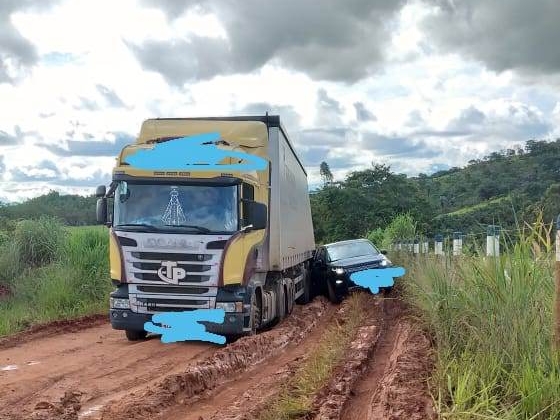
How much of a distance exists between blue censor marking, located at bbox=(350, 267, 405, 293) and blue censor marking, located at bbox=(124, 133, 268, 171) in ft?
23.7

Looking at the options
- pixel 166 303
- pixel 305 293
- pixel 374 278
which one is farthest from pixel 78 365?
pixel 305 293

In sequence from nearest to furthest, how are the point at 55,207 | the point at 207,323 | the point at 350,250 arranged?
the point at 207,323
the point at 350,250
the point at 55,207

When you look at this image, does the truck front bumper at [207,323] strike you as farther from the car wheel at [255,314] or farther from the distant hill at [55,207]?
the distant hill at [55,207]

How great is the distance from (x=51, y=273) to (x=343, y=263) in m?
7.77

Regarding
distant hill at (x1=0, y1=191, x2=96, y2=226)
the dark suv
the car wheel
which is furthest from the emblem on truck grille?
distant hill at (x1=0, y1=191, x2=96, y2=226)

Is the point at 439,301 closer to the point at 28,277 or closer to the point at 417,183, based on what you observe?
the point at 28,277

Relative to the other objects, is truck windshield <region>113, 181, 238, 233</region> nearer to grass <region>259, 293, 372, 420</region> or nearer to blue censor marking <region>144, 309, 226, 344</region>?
blue censor marking <region>144, 309, 226, 344</region>

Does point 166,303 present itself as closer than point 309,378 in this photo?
No

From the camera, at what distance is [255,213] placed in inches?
443

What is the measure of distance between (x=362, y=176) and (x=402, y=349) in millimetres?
42711

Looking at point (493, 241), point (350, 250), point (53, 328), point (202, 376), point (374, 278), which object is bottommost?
point (53, 328)

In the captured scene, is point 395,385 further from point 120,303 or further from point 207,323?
point 120,303

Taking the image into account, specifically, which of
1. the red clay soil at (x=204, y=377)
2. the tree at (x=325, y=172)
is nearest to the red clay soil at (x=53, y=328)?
the red clay soil at (x=204, y=377)

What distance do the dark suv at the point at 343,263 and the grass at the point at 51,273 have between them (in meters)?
5.93
